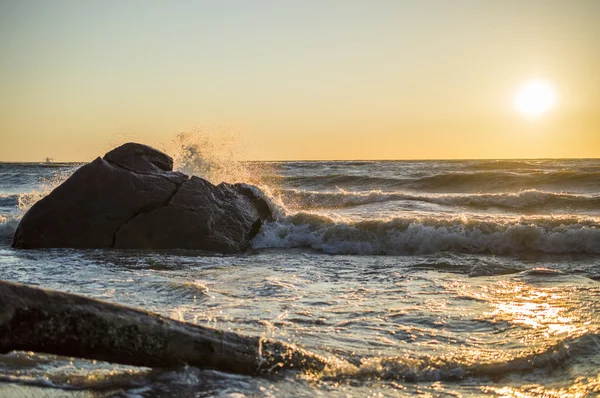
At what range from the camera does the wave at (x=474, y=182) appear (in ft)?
76.6

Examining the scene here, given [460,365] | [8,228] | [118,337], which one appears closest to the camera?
[118,337]

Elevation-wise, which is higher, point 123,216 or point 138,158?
point 138,158

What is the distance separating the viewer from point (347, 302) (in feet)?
19.0

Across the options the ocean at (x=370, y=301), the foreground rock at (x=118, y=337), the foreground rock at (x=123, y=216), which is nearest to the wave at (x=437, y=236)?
the ocean at (x=370, y=301)

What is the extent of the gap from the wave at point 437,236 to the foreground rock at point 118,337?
22.2 feet

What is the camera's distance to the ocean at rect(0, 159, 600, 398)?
356cm

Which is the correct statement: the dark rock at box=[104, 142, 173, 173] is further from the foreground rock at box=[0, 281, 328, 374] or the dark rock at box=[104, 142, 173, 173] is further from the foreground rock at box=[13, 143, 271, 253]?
the foreground rock at box=[0, 281, 328, 374]

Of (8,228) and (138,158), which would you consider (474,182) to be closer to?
(138,158)

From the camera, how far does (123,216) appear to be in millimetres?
9734

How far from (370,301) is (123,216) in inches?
206

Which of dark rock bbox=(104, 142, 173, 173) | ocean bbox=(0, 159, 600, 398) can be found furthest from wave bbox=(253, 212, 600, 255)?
dark rock bbox=(104, 142, 173, 173)

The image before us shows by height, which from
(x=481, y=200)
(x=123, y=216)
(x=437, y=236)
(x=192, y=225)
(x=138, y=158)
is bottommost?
(x=437, y=236)

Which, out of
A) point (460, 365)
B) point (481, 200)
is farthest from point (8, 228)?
point (481, 200)

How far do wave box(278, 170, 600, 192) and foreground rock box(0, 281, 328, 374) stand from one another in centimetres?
2091
